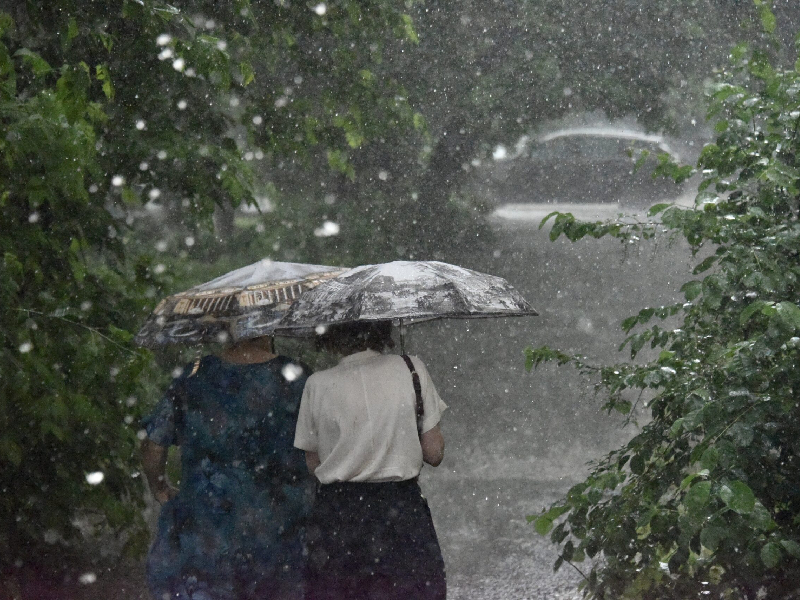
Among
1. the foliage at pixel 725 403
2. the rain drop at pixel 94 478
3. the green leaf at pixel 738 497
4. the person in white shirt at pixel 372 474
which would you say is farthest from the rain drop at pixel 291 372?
the rain drop at pixel 94 478

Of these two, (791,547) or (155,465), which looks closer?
(791,547)

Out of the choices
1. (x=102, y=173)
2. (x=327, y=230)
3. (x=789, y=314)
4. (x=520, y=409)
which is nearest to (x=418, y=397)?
(x=789, y=314)

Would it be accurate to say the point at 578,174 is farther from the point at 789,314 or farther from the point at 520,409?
the point at 789,314

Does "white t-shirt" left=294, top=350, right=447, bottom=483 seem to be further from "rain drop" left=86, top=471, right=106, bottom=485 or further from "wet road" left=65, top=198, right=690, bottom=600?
"rain drop" left=86, top=471, right=106, bottom=485

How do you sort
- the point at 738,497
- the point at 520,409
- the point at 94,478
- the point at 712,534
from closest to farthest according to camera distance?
the point at 738,497 < the point at 712,534 < the point at 94,478 < the point at 520,409

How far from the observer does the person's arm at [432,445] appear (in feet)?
11.5

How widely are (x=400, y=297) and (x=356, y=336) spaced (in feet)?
0.66

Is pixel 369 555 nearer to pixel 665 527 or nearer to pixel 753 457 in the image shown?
pixel 665 527

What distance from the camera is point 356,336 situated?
11.8 feet

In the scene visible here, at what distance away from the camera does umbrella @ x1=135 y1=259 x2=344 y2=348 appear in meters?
3.89

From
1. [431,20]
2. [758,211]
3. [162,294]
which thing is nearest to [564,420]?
[431,20]

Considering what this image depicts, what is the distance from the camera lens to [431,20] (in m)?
14.8

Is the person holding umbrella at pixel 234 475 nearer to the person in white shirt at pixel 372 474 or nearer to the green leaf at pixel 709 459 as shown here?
the person in white shirt at pixel 372 474

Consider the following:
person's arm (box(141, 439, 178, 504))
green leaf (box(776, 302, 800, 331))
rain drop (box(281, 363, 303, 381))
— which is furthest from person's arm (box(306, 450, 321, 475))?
green leaf (box(776, 302, 800, 331))
